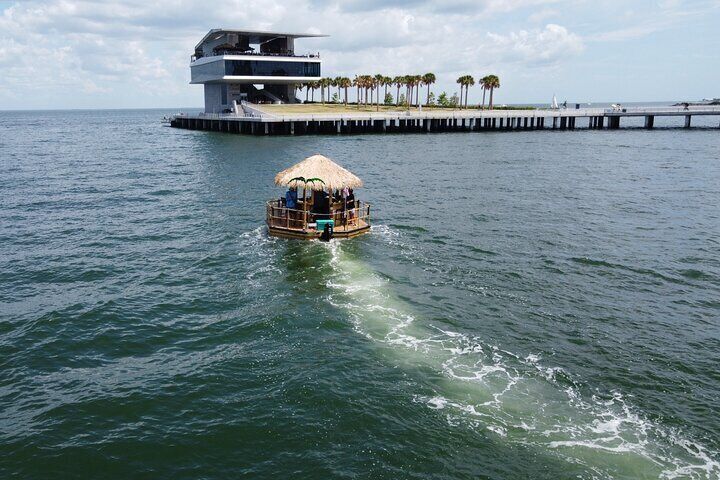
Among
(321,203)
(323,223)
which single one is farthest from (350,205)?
(323,223)

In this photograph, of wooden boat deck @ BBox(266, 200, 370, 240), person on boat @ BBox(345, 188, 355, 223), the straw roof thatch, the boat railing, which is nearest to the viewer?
wooden boat deck @ BBox(266, 200, 370, 240)

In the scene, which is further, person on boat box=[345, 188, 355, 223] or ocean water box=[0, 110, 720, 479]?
person on boat box=[345, 188, 355, 223]

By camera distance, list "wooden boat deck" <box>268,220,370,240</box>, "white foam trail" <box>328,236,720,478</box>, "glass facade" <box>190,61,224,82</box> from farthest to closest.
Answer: "glass facade" <box>190,61,224,82</box> → "wooden boat deck" <box>268,220,370,240</box> → "white foam trail" <box>328,236,720,478</box>

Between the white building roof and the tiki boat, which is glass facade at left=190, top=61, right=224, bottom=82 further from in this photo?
the tiki boat

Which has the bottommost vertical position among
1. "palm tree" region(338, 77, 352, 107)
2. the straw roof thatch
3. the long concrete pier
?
the straw roof thatch

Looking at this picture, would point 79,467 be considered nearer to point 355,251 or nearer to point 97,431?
point 97,431

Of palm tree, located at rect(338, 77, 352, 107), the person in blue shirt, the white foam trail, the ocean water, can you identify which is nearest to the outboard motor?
the ocean water

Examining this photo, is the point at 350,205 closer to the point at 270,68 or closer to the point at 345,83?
the point at 270,68

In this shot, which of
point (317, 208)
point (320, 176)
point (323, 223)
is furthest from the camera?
point (317, 208)
